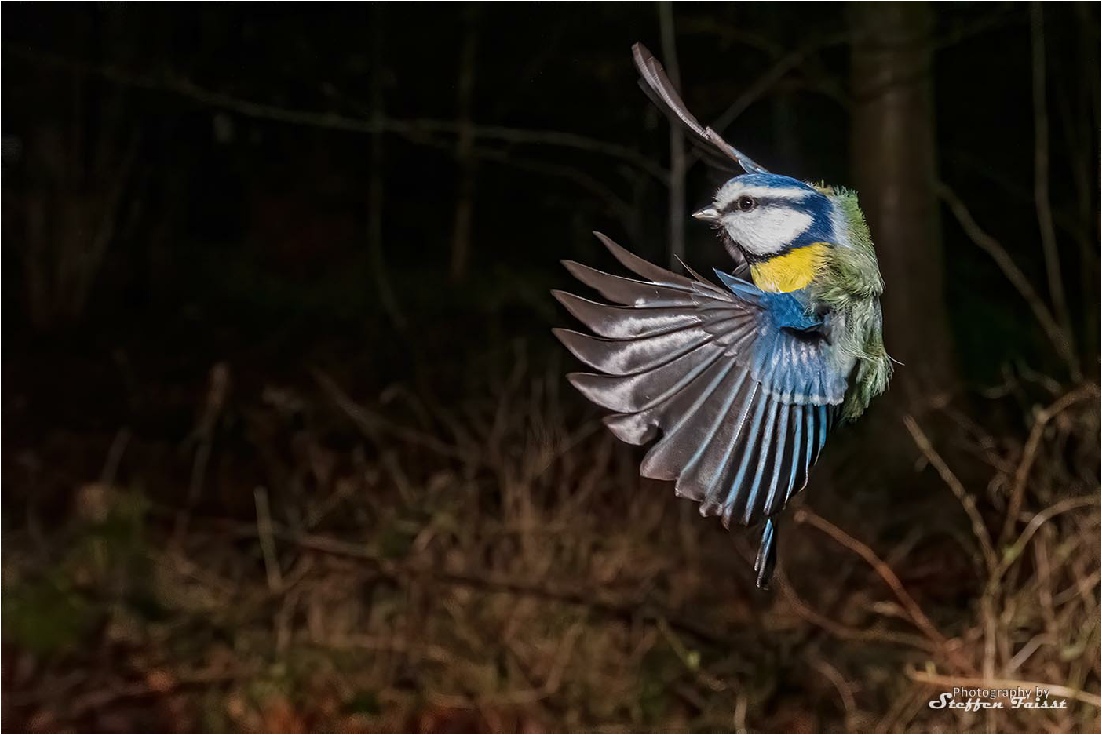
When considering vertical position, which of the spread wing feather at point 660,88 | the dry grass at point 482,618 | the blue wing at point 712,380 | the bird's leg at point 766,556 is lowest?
the dry grass at point 482,618

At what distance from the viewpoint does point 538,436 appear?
3.12m

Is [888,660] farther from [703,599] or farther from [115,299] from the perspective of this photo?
[115,299]

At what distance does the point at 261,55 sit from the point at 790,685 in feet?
11.8

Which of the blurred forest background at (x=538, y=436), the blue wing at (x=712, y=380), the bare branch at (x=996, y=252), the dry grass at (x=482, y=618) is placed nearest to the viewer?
the blue wing at (x=712, y=380)

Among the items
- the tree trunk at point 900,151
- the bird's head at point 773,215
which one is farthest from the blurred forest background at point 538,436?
the bird's head at point 773,215

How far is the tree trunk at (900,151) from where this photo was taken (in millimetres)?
1262

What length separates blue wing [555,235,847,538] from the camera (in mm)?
395

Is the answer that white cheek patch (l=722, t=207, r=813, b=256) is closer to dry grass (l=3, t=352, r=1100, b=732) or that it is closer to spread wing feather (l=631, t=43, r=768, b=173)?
spread wing feather (l=631, t=43, r=768, b=173)

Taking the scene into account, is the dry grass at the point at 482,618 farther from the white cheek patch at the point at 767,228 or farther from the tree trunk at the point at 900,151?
the white cheek patch at the point at 767,228

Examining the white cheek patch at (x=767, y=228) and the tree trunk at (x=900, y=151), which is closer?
the white cheek patch at (x=767, y=228)

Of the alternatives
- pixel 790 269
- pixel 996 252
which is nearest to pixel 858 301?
pixel 790 269

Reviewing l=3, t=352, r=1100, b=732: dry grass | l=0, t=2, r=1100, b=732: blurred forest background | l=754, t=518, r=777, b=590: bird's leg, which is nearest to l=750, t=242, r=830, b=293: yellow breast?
l=754, t=518, r=777, b=590: bird's leg

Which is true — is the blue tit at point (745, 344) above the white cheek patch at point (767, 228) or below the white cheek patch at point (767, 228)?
below

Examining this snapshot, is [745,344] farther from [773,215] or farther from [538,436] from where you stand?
[538,436]
